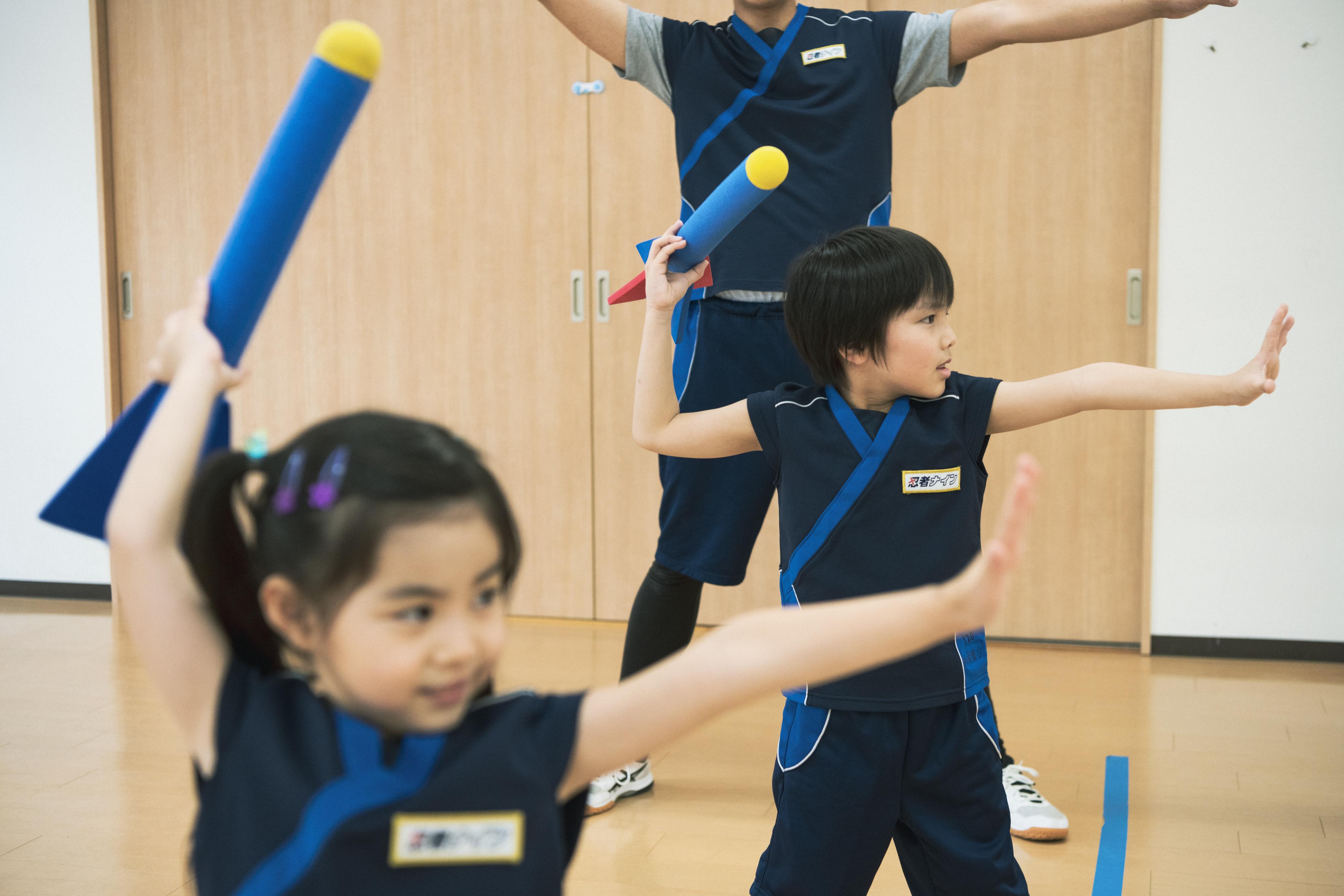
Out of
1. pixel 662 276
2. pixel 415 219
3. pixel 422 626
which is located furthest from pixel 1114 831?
pixel 415 219

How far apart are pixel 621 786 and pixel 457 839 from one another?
150 cm

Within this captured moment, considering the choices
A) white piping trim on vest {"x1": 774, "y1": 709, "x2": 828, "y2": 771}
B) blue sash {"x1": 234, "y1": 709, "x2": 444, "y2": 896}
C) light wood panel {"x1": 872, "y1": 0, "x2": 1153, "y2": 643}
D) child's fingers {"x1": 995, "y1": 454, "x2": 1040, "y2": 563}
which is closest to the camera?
child's fingers {"x1": 995, "y1": 454, "x2": 1040, "y2": 563}

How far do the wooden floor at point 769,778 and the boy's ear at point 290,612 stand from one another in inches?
43.3

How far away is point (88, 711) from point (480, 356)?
158cm

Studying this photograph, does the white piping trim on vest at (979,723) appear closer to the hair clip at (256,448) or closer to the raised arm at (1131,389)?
the raised arm at (1131,389)

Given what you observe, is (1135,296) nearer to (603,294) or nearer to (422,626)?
(603,294)

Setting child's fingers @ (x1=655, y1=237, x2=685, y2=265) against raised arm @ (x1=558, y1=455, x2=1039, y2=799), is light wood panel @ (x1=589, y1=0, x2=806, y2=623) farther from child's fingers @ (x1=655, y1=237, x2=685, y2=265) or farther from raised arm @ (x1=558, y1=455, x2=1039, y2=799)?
raised arm @ (x1=558, y1=455, x2=1039, y2=799)

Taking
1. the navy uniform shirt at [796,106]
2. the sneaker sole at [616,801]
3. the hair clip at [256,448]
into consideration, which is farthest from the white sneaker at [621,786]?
the hair clip at [256,448]

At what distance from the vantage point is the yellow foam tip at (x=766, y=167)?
1.29 m

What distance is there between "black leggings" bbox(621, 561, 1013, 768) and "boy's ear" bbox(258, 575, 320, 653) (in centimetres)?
127

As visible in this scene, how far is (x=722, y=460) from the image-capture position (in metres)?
1.95

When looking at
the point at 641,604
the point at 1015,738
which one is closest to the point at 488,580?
the point at 641,604

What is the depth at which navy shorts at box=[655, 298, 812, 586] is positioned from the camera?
1.91 meters

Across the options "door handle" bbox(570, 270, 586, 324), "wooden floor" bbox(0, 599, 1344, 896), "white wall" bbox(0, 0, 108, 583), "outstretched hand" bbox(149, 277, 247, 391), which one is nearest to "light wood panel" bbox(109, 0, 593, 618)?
"door handle" bbox(570, 270, 586, 324)
